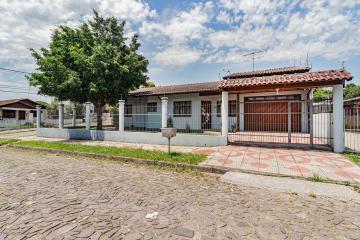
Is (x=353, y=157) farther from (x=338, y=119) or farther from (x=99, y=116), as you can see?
(x=99, y=116)

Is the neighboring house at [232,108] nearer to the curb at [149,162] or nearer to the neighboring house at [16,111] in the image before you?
the curb at [149,162]

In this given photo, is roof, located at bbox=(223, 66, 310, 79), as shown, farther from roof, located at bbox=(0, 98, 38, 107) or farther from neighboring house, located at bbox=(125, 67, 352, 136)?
roof, located at bbox=(0, 98, 38, 107)

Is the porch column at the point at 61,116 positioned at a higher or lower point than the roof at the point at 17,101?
lower

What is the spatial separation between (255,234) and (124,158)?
19.0 feet

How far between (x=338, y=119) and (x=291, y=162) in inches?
123

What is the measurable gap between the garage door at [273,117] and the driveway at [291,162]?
20.0 ft

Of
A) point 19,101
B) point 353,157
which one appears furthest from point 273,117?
point 19,101

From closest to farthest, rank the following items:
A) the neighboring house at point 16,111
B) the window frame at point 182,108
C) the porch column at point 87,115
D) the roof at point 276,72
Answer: the porch column at point 87,115
the roof at point 276,72
the window frame at point 182,108
the neighboring house at point 16,111

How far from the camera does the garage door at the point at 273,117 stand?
14.4 m

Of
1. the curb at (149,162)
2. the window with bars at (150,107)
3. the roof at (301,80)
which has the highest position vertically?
the roof at (301,80)

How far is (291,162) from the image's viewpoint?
6738mm

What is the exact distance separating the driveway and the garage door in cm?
611

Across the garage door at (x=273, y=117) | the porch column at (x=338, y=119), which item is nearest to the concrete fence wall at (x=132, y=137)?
the porch column at (x=338, y=119)

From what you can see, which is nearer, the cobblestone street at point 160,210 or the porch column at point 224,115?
the cobblestone street at point 160,210
